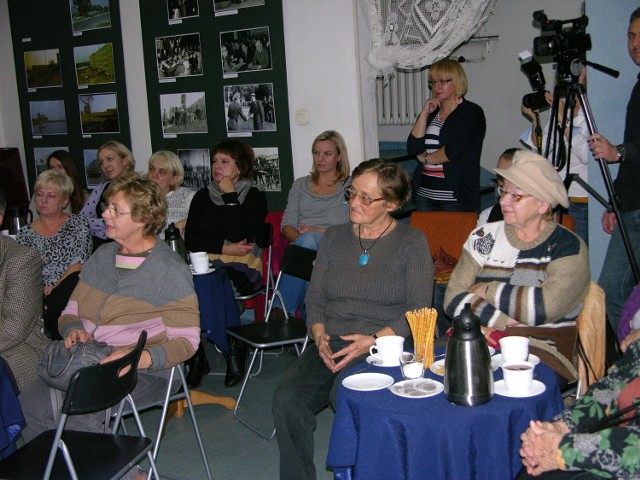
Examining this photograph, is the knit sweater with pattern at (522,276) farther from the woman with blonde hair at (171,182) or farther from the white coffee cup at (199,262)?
the woman with blonde hair at (171,182)

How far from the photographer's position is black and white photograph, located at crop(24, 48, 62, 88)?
6844mm

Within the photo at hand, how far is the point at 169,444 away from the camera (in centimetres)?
355

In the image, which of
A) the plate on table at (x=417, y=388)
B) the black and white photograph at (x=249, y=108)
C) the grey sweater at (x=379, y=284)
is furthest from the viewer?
the black and white photograph at (x=249, y=108)

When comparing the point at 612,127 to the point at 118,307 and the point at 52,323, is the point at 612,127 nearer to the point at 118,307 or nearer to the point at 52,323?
the point at 118,307

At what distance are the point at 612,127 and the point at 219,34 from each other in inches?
129

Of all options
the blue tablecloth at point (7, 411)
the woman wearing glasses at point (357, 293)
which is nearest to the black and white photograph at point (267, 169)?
the woman wearing glasses at point (357, 293)

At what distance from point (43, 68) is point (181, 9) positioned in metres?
1.78

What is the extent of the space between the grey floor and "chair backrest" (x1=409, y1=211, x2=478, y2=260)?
1267mm

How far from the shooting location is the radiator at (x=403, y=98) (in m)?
7.48

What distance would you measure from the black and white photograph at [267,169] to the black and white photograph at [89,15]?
1.97 m

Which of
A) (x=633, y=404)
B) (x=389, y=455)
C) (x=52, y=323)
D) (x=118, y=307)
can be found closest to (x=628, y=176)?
(x=633, y=404)

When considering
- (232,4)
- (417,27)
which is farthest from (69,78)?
(417,27)

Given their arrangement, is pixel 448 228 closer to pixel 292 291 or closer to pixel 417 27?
pixel 292 291

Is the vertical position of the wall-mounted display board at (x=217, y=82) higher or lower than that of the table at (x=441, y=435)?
higher
